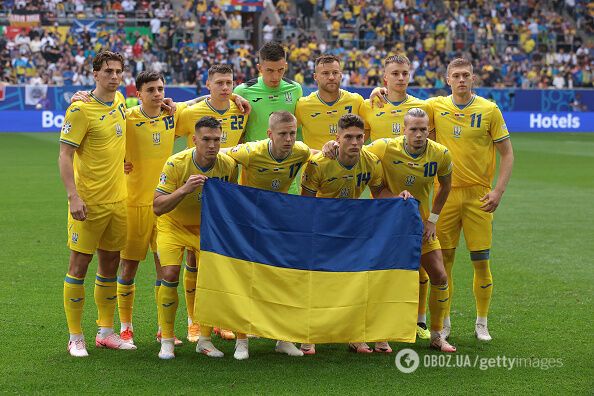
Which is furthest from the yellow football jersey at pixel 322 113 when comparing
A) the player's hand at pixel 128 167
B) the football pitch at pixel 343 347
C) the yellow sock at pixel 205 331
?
the yellow sock at pixel 205 331

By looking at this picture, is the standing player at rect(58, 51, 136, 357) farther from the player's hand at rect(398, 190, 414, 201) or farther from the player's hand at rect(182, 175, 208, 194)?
the player's hand at rect(398, 190, 414, 201)

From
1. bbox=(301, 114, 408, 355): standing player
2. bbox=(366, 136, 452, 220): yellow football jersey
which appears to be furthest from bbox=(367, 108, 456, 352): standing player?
bbox=(301, 114, 408, 355): standing player

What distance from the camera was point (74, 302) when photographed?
7727 millimetres

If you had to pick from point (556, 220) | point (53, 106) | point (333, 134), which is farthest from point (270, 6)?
point (333, 134)

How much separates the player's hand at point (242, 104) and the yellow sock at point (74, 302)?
2.22 meters

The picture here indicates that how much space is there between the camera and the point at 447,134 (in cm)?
858

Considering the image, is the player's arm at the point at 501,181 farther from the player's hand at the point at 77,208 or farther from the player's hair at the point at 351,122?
the player's hand at the point at 77,208

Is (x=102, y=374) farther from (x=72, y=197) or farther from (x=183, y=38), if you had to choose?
(x=183, y=38)

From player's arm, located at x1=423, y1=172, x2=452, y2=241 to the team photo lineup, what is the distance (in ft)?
0.04

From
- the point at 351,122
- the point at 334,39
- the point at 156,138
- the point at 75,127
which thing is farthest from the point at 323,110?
A: the point at 334,39

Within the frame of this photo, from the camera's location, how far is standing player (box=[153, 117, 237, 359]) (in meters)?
7.37

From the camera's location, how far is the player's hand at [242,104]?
863 cm

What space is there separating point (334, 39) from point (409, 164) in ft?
107

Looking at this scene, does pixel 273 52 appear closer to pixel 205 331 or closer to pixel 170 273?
pixel 170 273
